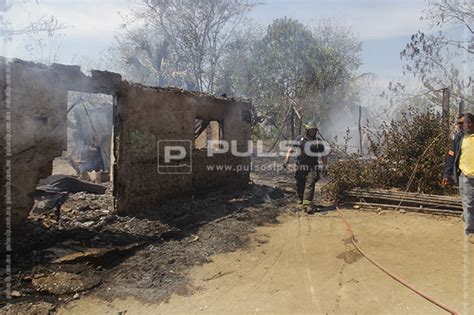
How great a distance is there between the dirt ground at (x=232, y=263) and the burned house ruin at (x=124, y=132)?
657 millimetres

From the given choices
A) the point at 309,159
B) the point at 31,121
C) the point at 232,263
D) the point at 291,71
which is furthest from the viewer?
the point at 291,71

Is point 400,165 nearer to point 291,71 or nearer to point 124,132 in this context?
point 124,132

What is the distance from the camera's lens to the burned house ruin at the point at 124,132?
16.9 ft

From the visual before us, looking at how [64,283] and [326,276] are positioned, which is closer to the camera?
[64,283]

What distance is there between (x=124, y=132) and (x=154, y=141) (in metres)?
0.80

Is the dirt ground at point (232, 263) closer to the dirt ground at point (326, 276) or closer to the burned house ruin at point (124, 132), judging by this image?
the dirt ground at point (326, 276)

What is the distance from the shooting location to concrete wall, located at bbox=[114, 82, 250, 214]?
6750mm

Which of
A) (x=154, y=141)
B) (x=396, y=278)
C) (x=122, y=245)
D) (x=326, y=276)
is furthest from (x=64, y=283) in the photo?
(x=396, y=278)

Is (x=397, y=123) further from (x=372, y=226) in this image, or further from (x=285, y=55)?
(x=285, y=55)

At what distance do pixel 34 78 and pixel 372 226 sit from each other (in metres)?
6.18

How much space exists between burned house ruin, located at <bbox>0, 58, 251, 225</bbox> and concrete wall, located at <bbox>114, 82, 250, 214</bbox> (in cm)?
2

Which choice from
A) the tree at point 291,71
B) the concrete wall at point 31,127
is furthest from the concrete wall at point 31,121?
the tree at point 291,71

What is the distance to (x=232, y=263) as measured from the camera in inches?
198

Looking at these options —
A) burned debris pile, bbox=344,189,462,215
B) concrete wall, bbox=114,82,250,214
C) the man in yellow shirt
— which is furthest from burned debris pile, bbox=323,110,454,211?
concrete wall, bbox=114,82,250,214
